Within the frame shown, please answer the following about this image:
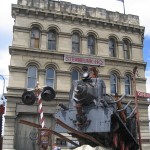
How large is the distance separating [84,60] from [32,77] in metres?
4.53

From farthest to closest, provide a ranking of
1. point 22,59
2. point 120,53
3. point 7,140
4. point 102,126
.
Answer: point 120,53
point 22,59
point 7,140
point 102,126

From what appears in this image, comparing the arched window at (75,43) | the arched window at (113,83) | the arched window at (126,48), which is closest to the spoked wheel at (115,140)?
the arched window at (113,83)

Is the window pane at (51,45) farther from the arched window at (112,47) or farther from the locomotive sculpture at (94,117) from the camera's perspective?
the locomotive sculpture at (94,117)

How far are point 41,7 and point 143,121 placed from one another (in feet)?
41.1

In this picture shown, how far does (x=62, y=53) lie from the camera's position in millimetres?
22031

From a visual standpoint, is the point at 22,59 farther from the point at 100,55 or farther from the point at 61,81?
the point at 100,55

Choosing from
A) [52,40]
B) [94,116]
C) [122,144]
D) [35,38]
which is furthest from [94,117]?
[52,40]

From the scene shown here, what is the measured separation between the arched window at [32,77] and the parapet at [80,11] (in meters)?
5.08

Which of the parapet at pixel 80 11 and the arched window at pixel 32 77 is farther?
the parapet at pixel 80 11

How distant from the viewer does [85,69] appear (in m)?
8.62

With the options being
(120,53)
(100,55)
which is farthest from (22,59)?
Result: (120,53)

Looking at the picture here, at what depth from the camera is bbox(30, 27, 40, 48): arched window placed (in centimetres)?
2212

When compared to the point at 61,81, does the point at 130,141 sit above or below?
below

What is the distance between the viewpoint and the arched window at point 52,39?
74.2ft
